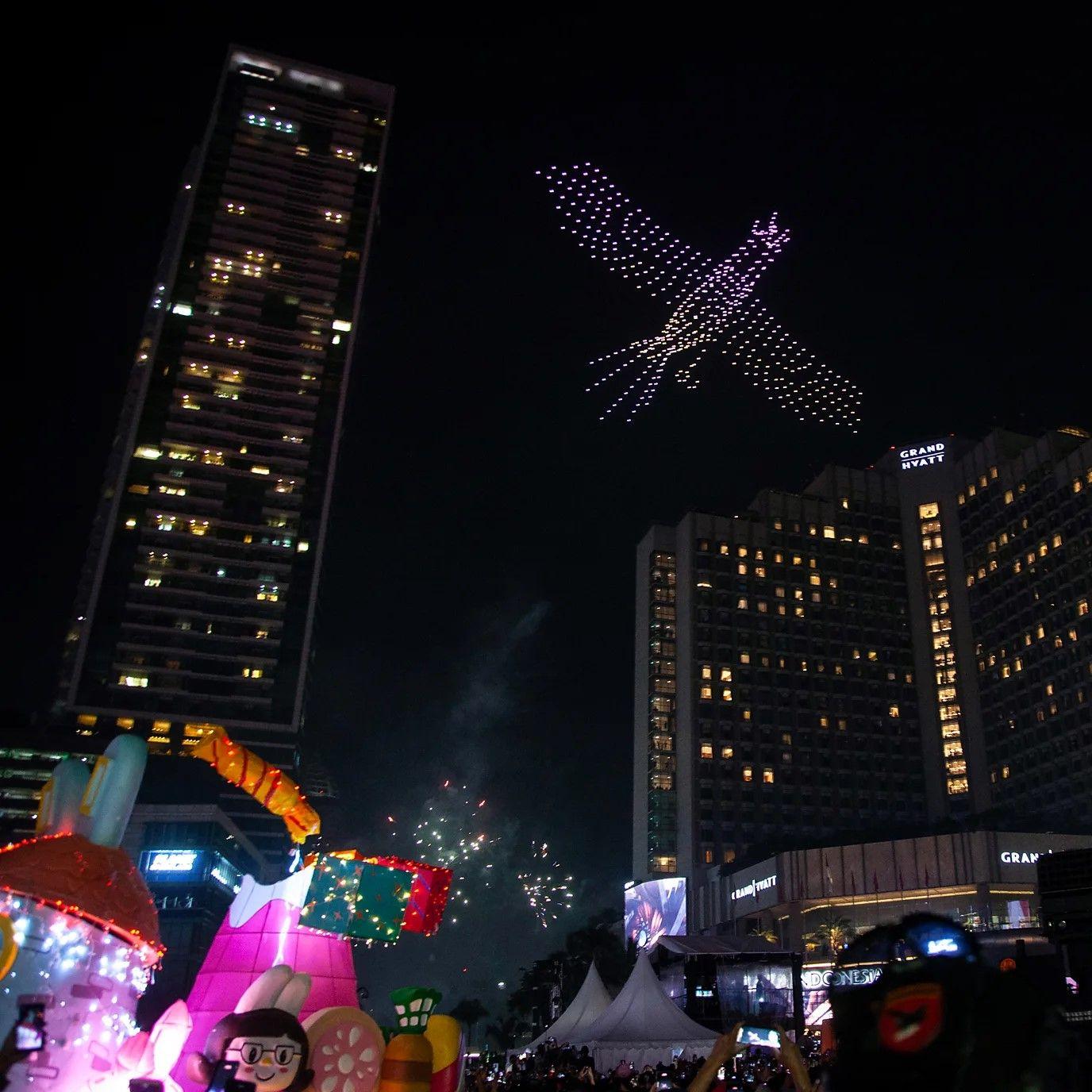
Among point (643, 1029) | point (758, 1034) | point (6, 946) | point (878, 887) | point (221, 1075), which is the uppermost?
point (878, 887)

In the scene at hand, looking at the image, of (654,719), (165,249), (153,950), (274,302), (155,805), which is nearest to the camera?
(153,950)

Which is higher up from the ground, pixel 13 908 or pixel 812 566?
pixel 812 566

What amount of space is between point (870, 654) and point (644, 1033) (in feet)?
293

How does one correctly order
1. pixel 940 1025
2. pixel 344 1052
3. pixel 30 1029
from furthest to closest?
1. pixel 344 1052
2. pixel 30 1029
3. pixel 940 1025

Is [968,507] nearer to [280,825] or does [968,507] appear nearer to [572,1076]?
[280,825]

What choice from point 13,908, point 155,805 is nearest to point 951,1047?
point 13,908

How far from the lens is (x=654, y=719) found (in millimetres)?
111625

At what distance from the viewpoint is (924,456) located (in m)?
121

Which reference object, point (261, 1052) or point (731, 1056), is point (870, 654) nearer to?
point (261, 1052)

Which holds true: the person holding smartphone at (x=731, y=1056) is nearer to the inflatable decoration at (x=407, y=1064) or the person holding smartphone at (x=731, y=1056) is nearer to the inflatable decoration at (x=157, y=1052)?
the inflatable decoration at (x=407, y=1064)

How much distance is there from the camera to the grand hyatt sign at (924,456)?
393 ft

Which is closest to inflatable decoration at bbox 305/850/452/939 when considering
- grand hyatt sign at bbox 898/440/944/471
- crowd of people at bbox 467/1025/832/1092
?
crowd of people at bbox 467/1025/832/1092

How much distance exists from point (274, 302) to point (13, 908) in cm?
13486

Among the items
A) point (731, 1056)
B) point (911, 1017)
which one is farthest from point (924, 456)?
point (911, 1017)
